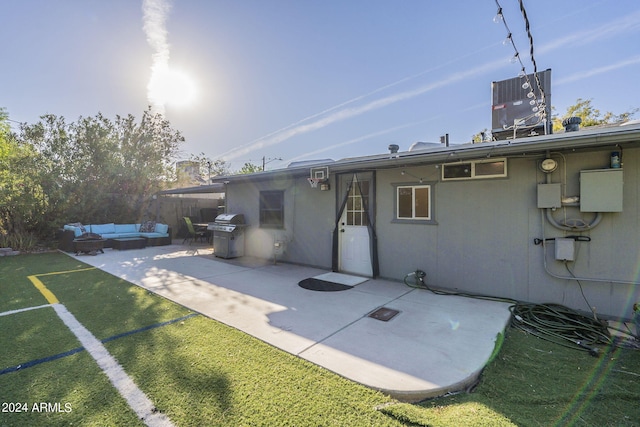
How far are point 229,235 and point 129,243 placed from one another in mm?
4139

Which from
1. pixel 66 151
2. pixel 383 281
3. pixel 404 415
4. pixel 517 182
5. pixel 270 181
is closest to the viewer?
pixel 404 415

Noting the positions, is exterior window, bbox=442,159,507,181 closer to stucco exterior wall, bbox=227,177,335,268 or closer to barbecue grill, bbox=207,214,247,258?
stucco exterior wall, bbox=227,177,335,268

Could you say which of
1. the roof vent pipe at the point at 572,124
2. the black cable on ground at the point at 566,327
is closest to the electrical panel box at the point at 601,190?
the roof vent pipe at the point at 572,124

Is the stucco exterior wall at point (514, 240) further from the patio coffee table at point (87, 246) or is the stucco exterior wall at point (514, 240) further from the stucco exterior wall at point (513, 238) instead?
the patio coffee table at point (87, 246)

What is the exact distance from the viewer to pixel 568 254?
3.79 m

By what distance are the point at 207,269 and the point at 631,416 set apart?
6462 mm

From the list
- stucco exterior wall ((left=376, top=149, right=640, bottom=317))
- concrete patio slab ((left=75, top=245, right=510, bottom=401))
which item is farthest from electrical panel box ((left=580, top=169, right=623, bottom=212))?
concrete patio slab ((left=75, top=245, right=510, bottom=401))

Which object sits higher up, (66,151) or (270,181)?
(66,151)

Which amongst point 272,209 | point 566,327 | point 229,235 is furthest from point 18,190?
point 566,327

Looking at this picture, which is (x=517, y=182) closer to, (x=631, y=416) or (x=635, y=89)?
Result: (x=631, y=416)

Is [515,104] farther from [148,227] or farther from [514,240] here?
[148,227]

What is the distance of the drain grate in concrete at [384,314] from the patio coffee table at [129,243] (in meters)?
8.82

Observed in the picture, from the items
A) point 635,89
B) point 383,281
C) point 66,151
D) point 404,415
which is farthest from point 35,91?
point 635,89

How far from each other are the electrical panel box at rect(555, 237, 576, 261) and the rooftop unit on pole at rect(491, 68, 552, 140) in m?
3.37
